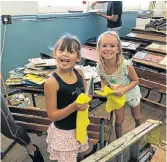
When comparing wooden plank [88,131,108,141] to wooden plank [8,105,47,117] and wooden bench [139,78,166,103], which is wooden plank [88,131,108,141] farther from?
wooden bench [139,78,166,103]

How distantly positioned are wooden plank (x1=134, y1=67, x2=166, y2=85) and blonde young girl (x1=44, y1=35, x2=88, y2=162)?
1161mm

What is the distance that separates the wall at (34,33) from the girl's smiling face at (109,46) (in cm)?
160

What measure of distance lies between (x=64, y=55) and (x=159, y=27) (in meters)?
2.63

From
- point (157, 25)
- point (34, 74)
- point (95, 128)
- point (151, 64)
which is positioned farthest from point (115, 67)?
point (157, 25)

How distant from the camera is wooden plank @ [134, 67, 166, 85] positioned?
2250mm

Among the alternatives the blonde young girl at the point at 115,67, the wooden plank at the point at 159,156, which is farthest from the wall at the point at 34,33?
the wooden plank at the point at 159,156

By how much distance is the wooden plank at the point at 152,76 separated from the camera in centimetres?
225

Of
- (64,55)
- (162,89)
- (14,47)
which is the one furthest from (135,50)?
(64,55)

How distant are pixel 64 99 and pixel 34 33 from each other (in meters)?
2.08

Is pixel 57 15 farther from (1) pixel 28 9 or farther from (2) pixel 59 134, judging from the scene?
(2) pixel 59 134

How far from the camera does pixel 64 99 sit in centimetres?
126

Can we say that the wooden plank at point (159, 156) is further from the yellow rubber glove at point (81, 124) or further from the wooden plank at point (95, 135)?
the yellow rubber glove at point (81, 124)

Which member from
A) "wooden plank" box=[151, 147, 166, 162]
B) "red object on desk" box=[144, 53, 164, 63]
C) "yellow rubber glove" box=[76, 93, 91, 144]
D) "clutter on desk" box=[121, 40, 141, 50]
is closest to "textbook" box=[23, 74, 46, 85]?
"yellow rubber glove" box=[76, 93, 91, 144]

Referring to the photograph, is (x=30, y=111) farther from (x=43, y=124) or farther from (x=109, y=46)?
(x=109, y=46)
